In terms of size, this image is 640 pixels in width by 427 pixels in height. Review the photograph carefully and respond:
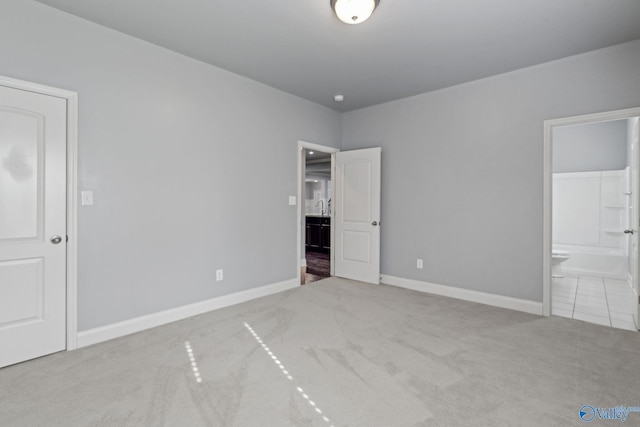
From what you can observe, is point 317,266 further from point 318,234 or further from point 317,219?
point 317,219

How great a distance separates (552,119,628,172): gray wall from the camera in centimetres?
541

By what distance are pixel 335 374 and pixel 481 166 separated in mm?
3028

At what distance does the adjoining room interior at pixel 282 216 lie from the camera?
2043 millimetres

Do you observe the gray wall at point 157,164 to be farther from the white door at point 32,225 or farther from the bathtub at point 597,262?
the bathtub at point 597,262

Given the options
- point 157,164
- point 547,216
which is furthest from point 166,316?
point 547,216

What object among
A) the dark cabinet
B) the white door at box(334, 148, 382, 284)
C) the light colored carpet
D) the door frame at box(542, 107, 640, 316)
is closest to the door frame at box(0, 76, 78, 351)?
the light colored carpet

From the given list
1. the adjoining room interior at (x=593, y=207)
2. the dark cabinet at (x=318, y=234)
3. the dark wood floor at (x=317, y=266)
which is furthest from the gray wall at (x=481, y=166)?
the dark cabinet at (x=318, y=234)

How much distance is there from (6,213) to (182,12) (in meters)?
2.00

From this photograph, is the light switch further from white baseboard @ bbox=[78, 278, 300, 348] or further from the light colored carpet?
the light colored carpet

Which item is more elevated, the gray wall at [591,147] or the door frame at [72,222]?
the gray wall at [591,147]

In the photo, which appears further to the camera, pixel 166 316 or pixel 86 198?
pixel 166 316

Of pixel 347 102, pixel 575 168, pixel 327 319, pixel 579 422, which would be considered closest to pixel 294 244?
pixel 327 319

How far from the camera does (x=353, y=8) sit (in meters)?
2.23

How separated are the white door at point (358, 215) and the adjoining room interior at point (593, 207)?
2.76 metres
